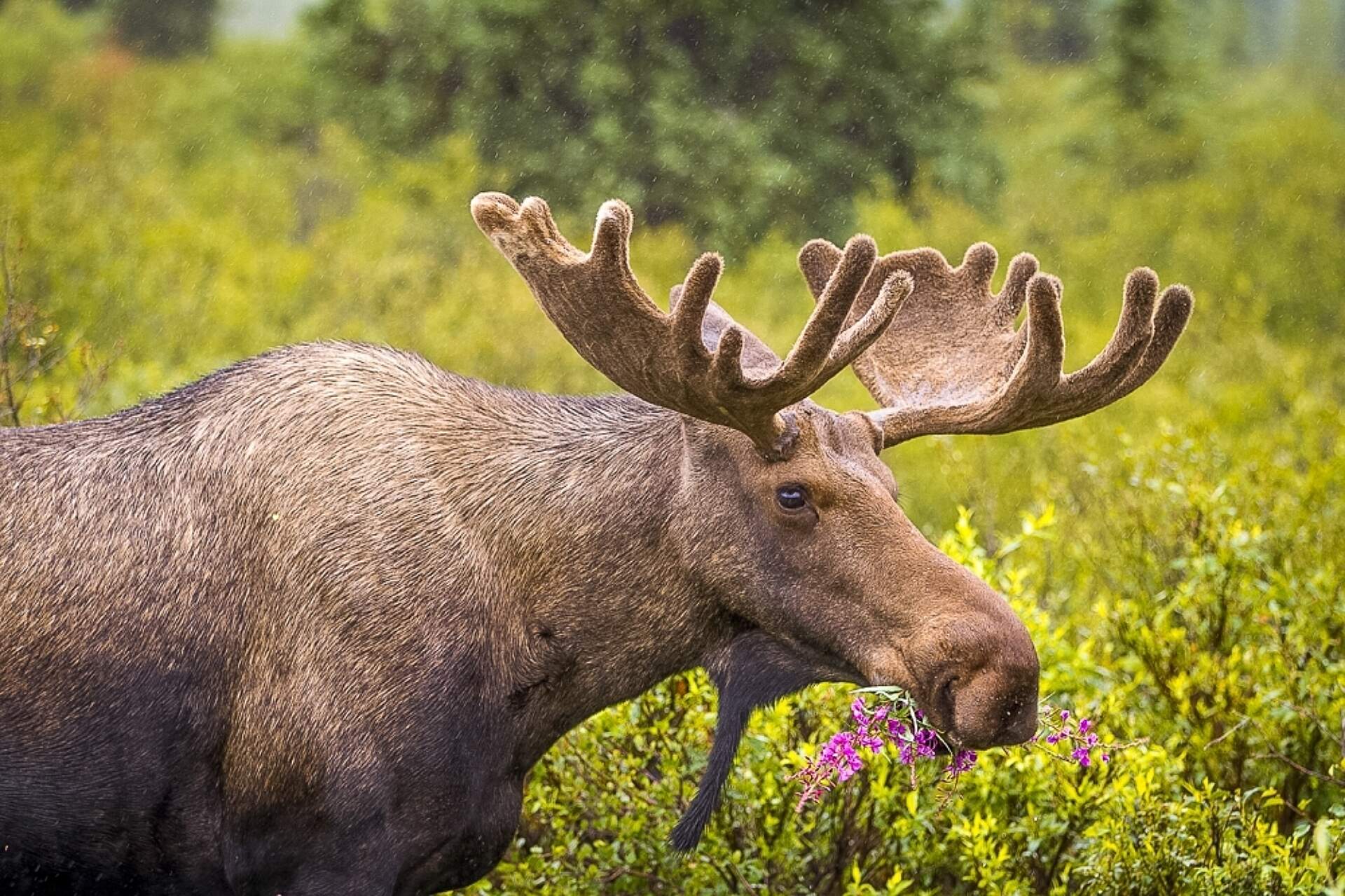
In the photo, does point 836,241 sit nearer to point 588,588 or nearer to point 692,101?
point 692,101

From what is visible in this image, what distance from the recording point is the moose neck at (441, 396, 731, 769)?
4156 millimetres

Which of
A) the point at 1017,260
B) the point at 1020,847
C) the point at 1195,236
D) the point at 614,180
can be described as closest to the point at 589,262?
the point at 1017,260

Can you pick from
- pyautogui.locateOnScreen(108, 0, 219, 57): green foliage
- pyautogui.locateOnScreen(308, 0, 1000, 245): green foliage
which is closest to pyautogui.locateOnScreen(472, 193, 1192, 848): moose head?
pyautogui.locateOnScreen(308, 0, 1000, 245): green foliage

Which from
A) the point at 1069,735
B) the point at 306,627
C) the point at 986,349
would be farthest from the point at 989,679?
the point at 306,627

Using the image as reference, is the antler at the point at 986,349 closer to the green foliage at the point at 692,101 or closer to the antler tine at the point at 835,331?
the antler tine at the point at 835,331

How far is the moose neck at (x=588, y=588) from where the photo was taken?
4.16 metres

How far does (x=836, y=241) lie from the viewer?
1997cm

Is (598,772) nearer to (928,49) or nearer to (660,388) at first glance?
(660,388)

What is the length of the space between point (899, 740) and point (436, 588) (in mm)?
1272

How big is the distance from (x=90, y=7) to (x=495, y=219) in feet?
106

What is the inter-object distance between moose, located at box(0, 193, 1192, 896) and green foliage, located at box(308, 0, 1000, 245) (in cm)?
1527

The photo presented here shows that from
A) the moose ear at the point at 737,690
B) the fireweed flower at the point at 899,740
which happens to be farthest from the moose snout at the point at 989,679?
the moose ear at the point at 737,690

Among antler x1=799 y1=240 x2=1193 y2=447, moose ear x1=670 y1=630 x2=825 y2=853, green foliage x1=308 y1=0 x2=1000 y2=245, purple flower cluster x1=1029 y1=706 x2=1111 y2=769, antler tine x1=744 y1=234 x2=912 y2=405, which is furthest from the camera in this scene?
green foliage x1=308 y1=0 x2=1000 y2=245

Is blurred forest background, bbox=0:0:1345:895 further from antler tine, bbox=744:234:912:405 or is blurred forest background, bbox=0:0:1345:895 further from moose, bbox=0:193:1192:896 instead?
antler tine, bbox=744:234:912:405
